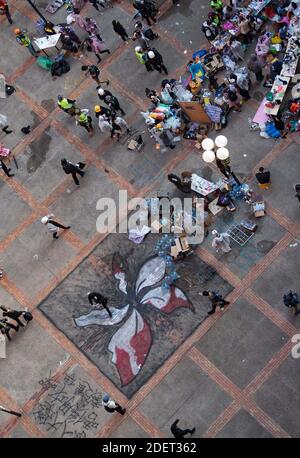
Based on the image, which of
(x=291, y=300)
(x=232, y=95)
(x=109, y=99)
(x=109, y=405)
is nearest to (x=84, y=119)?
(x=109, y=99)

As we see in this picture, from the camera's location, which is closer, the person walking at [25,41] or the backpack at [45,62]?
the person walking at [25,41]

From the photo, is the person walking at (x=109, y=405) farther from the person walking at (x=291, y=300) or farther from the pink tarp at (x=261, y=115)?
the pink tarp at (x=261, y=115)

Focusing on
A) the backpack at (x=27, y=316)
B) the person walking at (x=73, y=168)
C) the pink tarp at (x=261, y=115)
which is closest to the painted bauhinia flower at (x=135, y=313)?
the backpack at (x=27, y=316)

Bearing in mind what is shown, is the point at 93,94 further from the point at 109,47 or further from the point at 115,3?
the point at 115,3

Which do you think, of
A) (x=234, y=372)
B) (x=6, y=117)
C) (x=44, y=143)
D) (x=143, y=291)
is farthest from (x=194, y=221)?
(x=6, y=117)

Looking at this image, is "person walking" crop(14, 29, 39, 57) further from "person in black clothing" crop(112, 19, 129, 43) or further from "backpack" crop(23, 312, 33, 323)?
"backpack" crop(23, 312, 33, 323)

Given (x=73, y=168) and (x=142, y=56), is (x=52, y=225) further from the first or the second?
(x=142, y=56)

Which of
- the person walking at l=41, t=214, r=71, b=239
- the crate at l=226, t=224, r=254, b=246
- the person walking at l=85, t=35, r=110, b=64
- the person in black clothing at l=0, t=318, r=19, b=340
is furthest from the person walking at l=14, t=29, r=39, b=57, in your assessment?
the crate at l=226, t=224, r=254, b=246
